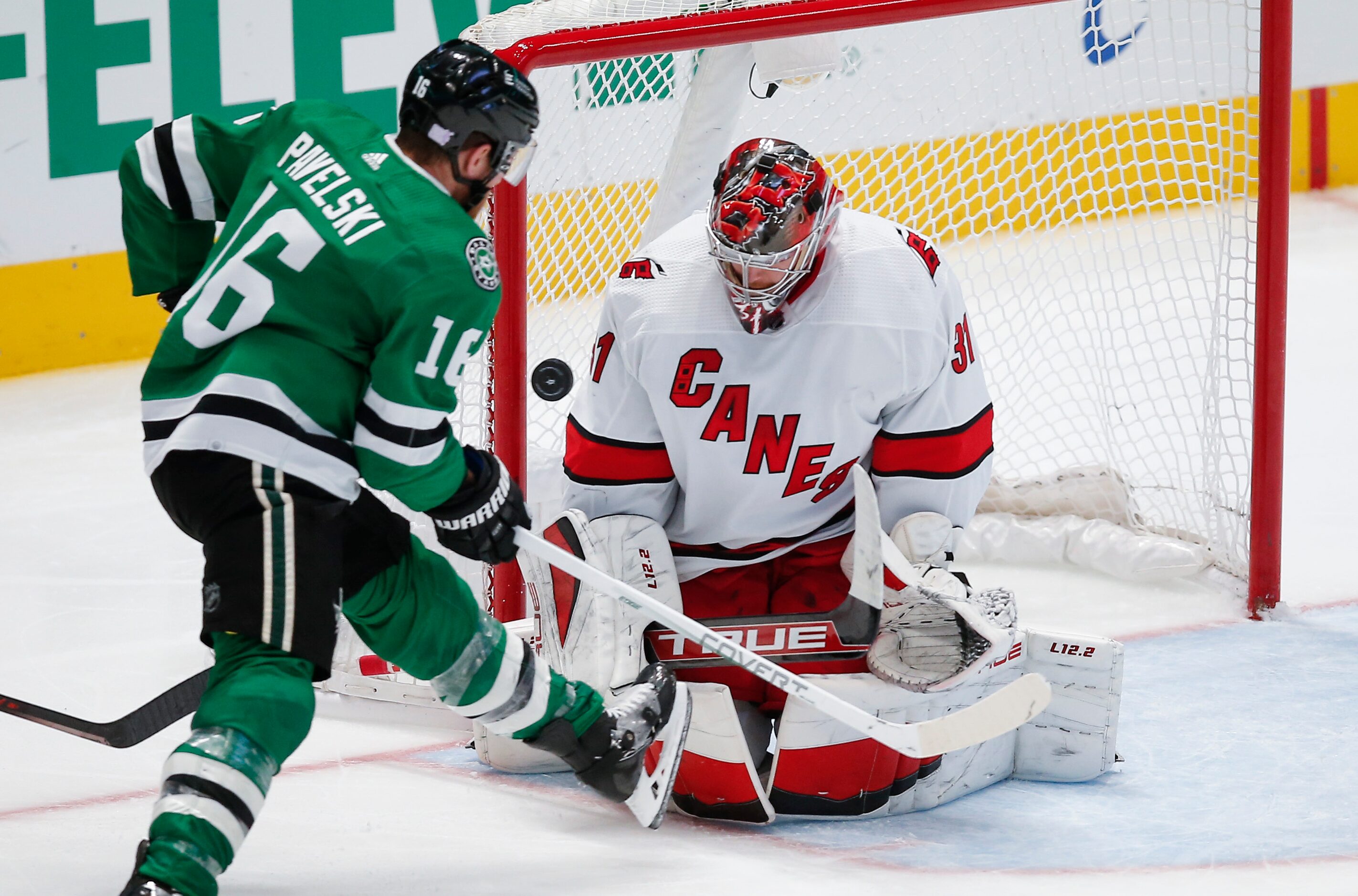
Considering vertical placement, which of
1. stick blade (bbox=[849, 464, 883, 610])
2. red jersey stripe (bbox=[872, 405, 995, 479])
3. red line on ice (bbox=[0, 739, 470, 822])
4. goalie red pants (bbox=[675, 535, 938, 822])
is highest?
red jersey stripe (bbox=[872, 405, 995, 479])

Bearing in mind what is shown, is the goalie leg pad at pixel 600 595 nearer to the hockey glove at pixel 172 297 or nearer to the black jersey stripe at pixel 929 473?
the black jersey stripe at pixel 929 473

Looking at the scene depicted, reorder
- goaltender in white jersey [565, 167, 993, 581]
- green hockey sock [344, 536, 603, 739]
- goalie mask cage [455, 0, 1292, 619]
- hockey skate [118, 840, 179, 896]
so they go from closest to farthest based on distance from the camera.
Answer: hockey skate [118, 840, 179, 896], green hockey sock [344, 536, 603, 739], goaltender in white jersey [565, 167, 993, 581], goalie mask cage [455, 0, 1292, 619]

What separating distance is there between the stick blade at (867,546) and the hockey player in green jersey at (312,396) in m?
0.60

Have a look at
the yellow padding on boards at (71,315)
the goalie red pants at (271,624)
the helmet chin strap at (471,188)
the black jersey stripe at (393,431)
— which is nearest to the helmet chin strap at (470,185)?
the helmet chin strap at (471,188)

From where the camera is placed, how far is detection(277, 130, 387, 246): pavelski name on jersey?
6.16 feet

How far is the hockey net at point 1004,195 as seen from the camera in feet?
9.87

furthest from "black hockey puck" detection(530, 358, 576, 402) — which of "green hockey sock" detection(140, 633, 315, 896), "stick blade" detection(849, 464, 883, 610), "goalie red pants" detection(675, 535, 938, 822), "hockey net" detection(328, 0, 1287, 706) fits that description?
"green hockey sock" detection(140, 633, 315, 896)

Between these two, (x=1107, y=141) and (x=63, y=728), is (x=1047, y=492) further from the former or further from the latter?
(x=63, y=728)

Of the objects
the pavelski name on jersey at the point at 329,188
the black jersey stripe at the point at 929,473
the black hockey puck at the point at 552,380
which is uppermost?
the pavelski name on jersey at the point at 329,188

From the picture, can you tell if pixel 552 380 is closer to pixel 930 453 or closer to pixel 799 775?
pixel 930 453

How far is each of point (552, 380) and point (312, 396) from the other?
3.32ft

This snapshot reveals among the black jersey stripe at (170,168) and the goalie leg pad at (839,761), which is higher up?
the black jersey stripe at (170,168)

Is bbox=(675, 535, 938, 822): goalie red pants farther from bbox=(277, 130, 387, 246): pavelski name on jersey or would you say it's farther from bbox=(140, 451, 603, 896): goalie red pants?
bbox=(277, 130, 387, 246): pavelski name on jersey

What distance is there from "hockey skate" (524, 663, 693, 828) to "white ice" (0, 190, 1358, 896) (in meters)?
0.07
